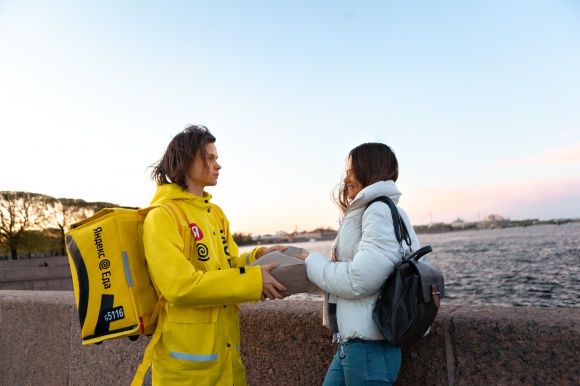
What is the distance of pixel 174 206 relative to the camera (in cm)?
229

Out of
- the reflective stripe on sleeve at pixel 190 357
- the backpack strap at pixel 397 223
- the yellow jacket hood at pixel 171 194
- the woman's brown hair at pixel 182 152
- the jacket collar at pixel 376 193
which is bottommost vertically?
the reflective stripe on sleeve at pixel 190 357

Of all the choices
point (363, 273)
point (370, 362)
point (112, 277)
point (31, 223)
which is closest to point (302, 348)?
point (370, 362)

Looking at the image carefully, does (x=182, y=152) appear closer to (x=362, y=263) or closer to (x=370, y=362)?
(x=362, y=263)

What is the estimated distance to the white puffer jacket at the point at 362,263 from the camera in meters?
2.02

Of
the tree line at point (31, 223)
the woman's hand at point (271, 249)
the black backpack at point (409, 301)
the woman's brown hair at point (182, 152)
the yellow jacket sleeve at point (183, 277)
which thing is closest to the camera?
the black backpack at point (409, 301)

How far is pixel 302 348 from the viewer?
314 centimetres

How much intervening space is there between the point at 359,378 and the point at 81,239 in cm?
144

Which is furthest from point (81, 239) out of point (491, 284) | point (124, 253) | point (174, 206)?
point (491, 284)

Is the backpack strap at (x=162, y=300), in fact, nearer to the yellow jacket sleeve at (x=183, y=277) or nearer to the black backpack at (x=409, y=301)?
the yellow jacket sleeve at (x=183, y=277)

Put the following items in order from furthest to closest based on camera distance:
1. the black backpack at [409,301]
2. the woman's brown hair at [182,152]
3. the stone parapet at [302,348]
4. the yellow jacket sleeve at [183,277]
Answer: the woman's brown hair at [182,152] → the stone parapet at [302,348] → the yellow jacket sleeve at [183,277] → the black backpack at [409,301]

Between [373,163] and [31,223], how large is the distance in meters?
36.5

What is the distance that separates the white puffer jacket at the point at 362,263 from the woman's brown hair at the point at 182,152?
83 centimetres

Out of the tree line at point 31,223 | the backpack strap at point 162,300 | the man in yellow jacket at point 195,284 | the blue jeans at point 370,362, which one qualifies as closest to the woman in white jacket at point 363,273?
the blue jeans at point 370,362

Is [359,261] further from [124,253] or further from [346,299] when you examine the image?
[124,253]
